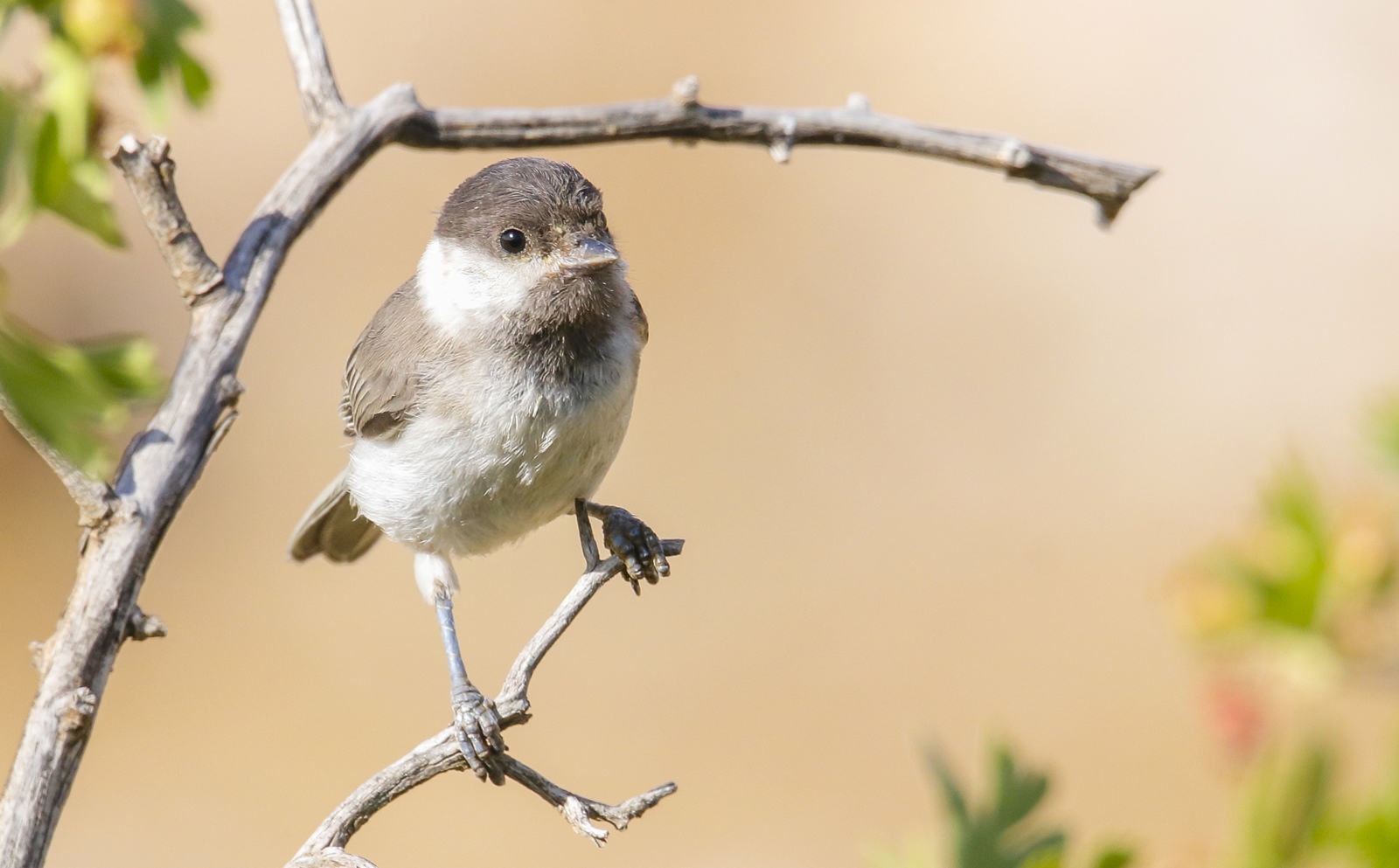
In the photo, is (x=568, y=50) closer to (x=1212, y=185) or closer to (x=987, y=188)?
(x=987, y=188)

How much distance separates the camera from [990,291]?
8180mm

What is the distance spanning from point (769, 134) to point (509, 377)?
0.82 m

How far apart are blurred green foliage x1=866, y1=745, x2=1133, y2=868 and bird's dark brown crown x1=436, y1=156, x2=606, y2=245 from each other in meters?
2.11

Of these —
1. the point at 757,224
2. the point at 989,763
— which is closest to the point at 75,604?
the point at 989,763

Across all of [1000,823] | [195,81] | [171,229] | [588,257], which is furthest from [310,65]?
[1000,823]

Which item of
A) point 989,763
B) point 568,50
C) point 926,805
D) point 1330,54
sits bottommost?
point 989,763

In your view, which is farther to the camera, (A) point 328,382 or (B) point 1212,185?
(B) point 1212,185

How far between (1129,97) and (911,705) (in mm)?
4409

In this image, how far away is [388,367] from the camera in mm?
3156

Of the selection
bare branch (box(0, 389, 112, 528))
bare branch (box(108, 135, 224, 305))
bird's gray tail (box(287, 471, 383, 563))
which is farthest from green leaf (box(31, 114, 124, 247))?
bird's gray tail (box(287, 471, 383, 563))

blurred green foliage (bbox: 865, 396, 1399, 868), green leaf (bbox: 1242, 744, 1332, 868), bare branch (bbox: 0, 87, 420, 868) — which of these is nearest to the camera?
green leaf (bbox: 1242, 744, 1332, 868)

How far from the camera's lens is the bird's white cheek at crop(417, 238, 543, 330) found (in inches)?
114

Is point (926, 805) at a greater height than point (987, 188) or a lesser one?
lesser

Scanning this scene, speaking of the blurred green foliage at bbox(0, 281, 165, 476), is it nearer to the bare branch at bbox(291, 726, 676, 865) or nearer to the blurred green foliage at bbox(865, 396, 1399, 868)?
the blurred green foliage at bbox(865, 396, 1399, 868)
